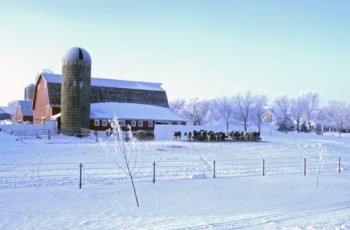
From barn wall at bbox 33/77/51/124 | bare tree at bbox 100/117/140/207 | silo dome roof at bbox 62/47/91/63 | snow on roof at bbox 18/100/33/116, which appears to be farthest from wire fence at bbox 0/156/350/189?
snow on roof at bbox 18/100/33/116

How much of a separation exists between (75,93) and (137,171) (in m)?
31.9

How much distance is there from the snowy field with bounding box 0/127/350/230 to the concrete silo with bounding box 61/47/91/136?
902 inches

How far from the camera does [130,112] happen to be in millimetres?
58094

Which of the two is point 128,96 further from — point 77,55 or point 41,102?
point 77,55

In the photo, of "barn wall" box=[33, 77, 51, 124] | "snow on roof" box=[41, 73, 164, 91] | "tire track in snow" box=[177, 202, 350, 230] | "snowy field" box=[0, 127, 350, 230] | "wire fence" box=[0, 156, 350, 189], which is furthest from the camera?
"snow on roof" box=[41, 73, 164, 91]

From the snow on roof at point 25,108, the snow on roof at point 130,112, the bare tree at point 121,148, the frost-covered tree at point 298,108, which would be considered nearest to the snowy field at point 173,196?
the bare tree at point 121,148

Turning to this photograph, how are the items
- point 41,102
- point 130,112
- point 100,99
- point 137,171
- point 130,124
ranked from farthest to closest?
point 100,99, point 41,102, point 130,112, point 130,124, point 137,171

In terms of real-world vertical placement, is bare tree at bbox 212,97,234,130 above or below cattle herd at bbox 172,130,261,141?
above

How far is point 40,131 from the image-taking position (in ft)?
160

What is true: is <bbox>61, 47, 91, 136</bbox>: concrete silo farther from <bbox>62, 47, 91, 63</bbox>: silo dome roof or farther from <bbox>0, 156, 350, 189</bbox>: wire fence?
<bbox>0, 156, 350, 189</bbox>: wire fence

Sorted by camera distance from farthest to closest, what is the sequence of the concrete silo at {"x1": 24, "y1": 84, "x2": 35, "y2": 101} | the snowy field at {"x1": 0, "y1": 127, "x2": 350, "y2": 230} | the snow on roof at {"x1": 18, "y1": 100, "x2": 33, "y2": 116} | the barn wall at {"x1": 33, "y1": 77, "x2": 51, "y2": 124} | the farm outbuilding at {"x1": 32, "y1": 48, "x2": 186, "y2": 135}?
1. the concrete silo at {"x1": 24, "y1": 84, "x2": 35, "y2": 101}
2. the snow on roof at {"x1": 18, "y1": 100, "x2": 33, "y2": 116}
3. the barn wall at {"x1": 33, "y1": 77, "x2": 51, "y2": 124}
4. the farm outbuilding at {"x1": 32, "y1": 48, "x2": 186, "y2": 135}
5. the snowy field at {"x1": 0, "y1": 127, "x2": 350, "y2": 230}

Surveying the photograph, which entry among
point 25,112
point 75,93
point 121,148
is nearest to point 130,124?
point 75,93

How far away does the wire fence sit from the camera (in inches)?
704

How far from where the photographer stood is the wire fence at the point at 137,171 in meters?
17.9
